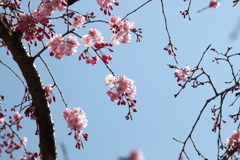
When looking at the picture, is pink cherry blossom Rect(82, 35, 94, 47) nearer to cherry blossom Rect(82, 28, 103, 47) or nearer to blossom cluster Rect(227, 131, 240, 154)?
cherry blossom Rect(82, 28, 103, 47)

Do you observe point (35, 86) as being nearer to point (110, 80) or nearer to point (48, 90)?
point (48, 90)

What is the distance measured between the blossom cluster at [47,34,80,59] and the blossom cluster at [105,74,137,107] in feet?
1.49

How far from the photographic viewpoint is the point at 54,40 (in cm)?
270

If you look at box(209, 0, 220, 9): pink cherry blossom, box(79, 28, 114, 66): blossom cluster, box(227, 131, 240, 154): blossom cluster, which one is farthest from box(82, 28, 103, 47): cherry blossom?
box(209, 0, 220, 9): pink cherry blossom

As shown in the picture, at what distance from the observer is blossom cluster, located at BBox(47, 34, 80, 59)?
2703 millimetres

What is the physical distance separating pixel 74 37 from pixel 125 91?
2.44 feet

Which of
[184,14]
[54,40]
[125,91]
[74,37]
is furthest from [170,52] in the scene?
[54,40]

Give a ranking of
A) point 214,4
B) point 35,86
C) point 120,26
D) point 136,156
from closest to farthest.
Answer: point 136,156
point 35,86
point 120,26
point 214,4

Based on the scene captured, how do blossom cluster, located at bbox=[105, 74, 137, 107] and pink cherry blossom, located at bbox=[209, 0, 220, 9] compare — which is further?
pink cherry blossom, located at bbox=[209, 0, 220, 9]

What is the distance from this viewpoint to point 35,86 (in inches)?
99.8

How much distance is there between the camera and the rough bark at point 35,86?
2.50 metres

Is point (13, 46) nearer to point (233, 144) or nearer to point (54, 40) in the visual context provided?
point (54, 40)

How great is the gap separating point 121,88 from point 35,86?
82 centimetres

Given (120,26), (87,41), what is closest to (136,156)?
(87,41)
